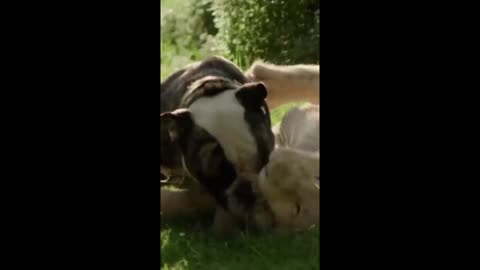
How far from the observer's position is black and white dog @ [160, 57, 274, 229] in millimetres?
2150

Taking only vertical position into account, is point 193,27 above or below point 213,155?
above

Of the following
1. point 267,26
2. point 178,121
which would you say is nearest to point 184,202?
point 178,121

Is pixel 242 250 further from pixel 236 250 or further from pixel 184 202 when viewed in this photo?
pixel 184 202

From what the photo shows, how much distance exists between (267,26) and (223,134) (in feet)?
3.41

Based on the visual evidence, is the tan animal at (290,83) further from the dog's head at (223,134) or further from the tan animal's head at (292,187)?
the tan animal's head at (292,187)

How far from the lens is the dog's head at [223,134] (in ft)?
7.06

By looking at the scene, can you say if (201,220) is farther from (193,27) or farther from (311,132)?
(193,27)

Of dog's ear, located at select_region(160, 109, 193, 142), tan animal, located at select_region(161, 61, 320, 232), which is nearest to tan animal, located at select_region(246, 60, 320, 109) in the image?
tan animal, located at select_region(161, 61, 320, 232)

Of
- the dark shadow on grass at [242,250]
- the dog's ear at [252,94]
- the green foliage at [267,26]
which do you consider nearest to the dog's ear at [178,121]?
the dog's ear at [252,94]
